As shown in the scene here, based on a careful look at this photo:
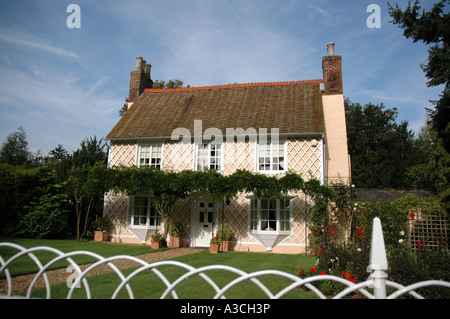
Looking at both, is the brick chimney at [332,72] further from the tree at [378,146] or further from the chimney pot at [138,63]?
the tree at [378,146]

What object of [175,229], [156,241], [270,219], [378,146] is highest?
[378,146]

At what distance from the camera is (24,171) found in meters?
13.1

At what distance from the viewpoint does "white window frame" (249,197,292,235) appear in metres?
11.9

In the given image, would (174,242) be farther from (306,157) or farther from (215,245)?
(306,157)

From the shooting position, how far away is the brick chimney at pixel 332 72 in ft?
46.6

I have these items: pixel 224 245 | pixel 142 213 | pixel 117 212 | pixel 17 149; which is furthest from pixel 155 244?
pixel 17 149

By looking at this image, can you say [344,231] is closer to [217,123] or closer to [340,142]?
[340,142]

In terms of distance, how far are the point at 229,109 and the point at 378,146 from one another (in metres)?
21.3

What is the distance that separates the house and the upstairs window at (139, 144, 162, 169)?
0.15 ft

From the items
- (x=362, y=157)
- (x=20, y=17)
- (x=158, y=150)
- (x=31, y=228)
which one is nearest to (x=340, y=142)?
(x=158, y=150)

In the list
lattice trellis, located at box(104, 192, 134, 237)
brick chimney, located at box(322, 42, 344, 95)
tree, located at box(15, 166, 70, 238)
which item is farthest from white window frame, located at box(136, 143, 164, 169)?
brick chimney, located at box(322, 42, 344, 95)

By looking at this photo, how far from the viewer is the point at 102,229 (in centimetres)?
1334

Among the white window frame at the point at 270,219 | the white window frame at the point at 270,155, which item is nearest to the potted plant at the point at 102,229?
the white window frame at the point at 270,219

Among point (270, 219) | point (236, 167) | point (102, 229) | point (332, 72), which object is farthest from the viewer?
point (332, 72)
